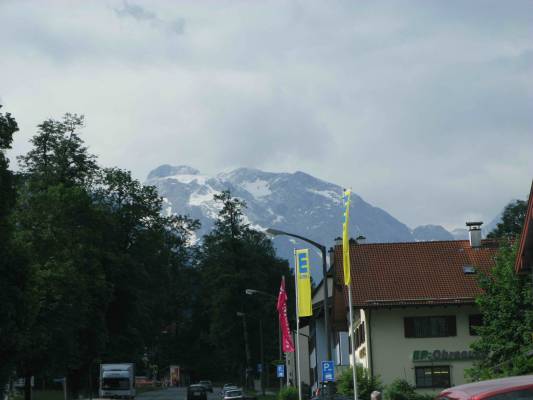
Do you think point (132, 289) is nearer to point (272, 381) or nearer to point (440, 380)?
point (440, 380)

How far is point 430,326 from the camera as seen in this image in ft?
164

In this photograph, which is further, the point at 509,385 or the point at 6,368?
the point at 6,368

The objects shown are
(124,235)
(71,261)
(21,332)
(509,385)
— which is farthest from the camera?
(124,235)

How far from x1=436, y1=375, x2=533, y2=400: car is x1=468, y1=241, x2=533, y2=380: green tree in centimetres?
3077

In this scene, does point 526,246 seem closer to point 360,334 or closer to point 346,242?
point 346,242

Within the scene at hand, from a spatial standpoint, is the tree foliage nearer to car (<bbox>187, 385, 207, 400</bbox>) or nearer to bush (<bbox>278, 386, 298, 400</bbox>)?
car (<bbox>187, 385, 207, 400</bbox>)

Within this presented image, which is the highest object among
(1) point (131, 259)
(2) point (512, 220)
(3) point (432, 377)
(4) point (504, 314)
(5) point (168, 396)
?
(2) point (512, 220)

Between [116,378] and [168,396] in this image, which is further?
[168,396]

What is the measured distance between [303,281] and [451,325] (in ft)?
38.4

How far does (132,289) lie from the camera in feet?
223

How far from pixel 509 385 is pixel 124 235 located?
65574 millimetres

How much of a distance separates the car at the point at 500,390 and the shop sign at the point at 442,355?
4290cm

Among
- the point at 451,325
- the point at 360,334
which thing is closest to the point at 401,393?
the point at 451,325

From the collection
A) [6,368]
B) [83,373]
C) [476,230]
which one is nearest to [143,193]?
[83,373]
